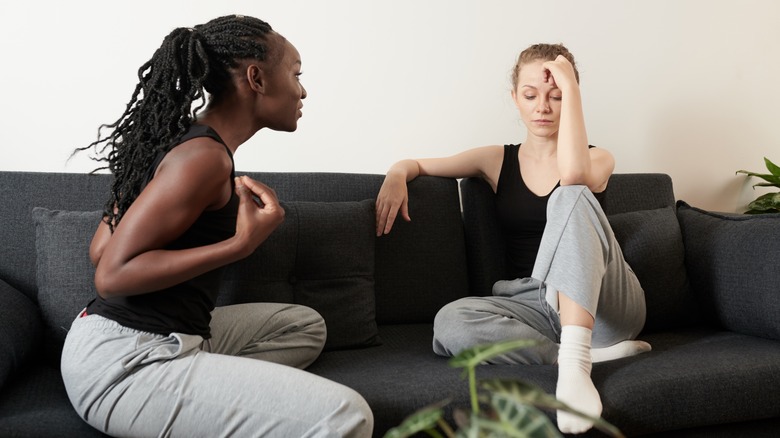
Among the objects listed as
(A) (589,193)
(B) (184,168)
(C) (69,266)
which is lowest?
(C) (69,266)

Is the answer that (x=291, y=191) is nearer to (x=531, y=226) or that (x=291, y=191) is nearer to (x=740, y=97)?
(x=531, y=226)

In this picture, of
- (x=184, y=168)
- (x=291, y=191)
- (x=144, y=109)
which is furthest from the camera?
(x=291, y=191)

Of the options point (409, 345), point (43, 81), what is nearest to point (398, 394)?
point (409, 345)

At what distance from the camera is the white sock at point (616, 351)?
195 centimetres

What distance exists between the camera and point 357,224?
2.11m

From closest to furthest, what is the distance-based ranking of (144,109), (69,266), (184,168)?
(184,168), (144,109), (69,266)

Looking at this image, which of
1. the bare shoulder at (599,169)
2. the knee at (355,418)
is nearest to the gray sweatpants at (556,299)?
the bare shoulder at (599,169)

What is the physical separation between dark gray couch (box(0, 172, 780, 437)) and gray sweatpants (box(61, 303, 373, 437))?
0.39ft

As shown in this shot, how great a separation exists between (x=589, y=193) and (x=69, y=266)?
1240mm

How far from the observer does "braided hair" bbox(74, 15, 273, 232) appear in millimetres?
1524

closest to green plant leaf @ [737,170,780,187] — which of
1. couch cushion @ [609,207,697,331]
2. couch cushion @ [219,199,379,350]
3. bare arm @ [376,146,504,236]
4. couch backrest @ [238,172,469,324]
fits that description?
couch cushion @ [609,207,697,331]

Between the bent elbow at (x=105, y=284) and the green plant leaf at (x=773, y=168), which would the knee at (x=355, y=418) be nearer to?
the bent elbow at (x=105, y=284)

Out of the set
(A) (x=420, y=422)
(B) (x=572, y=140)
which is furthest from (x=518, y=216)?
(A) (x=420, y=422)

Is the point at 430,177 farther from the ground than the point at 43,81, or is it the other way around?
the point at 43,81
